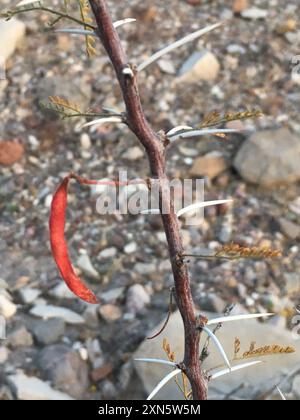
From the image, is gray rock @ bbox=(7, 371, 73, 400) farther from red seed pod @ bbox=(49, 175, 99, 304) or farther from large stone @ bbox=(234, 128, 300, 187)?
red seed pod @ bbox=(49, 175, 99, 304)

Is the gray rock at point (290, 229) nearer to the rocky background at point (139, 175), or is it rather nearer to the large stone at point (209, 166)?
the rocky background at point (139, 175)

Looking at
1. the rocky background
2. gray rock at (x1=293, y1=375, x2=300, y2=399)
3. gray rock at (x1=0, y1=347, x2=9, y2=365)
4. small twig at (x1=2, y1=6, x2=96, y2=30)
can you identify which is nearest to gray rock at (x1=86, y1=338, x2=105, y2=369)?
the rocky background

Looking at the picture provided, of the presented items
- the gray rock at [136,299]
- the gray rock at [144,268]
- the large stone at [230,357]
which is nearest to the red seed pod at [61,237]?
the large stone at [230,357]

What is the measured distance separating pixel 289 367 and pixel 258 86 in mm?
1936

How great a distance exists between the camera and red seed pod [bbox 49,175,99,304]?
1.11 m

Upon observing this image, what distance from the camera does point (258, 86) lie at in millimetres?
4164

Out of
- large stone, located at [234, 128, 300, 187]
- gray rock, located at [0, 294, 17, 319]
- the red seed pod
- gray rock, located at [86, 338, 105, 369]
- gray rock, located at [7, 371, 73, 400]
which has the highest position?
large stone, located at [234, 128, 300, 187]

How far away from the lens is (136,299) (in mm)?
3176

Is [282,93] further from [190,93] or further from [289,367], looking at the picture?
[289,367]

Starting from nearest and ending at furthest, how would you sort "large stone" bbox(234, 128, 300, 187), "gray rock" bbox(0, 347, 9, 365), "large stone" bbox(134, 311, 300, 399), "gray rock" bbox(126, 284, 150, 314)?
"large stone" bbox(134, 311, 300, 399), "gray rock" bbox(0, 347, 9, 365), "gray rock" bbox(126, 284, 150, 314), "large stone" bbox(234, 128, 300, 187)

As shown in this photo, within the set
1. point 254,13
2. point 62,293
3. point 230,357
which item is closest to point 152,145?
point 230,357

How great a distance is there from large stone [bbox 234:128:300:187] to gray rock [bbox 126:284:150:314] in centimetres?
93

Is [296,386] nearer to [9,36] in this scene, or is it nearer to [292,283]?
[292,283]

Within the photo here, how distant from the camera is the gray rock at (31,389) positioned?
2779 millimetres
